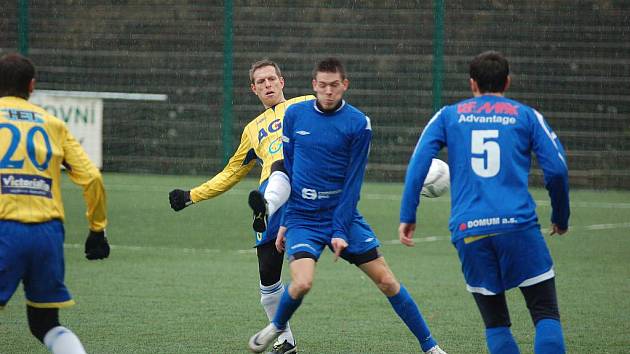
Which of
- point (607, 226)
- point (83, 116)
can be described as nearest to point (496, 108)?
point (607, 226)

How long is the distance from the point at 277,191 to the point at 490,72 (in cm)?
152

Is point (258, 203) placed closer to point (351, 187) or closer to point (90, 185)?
point (351, 187)

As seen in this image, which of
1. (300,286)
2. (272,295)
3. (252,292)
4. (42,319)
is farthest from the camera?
(252,292)

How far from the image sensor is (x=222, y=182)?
21.9 feet

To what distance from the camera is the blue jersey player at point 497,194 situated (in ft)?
15.9

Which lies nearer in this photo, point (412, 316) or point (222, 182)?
point (412, 316)

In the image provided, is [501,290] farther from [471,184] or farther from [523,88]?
[523,88]

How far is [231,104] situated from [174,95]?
4.02 feet

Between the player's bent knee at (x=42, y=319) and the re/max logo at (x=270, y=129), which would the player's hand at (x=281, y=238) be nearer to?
the re/max logo at (x=270, y=129)

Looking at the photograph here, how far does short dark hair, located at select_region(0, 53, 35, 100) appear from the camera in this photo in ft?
15.9

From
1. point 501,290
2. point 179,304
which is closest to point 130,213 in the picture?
point 179,304

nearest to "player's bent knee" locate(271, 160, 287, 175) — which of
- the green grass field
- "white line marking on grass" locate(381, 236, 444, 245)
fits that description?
the green grass field

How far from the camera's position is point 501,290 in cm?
496

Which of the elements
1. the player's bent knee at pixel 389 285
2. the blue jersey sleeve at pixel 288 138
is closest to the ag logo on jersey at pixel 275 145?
the blue jersey sleeve at pixel 288 138
